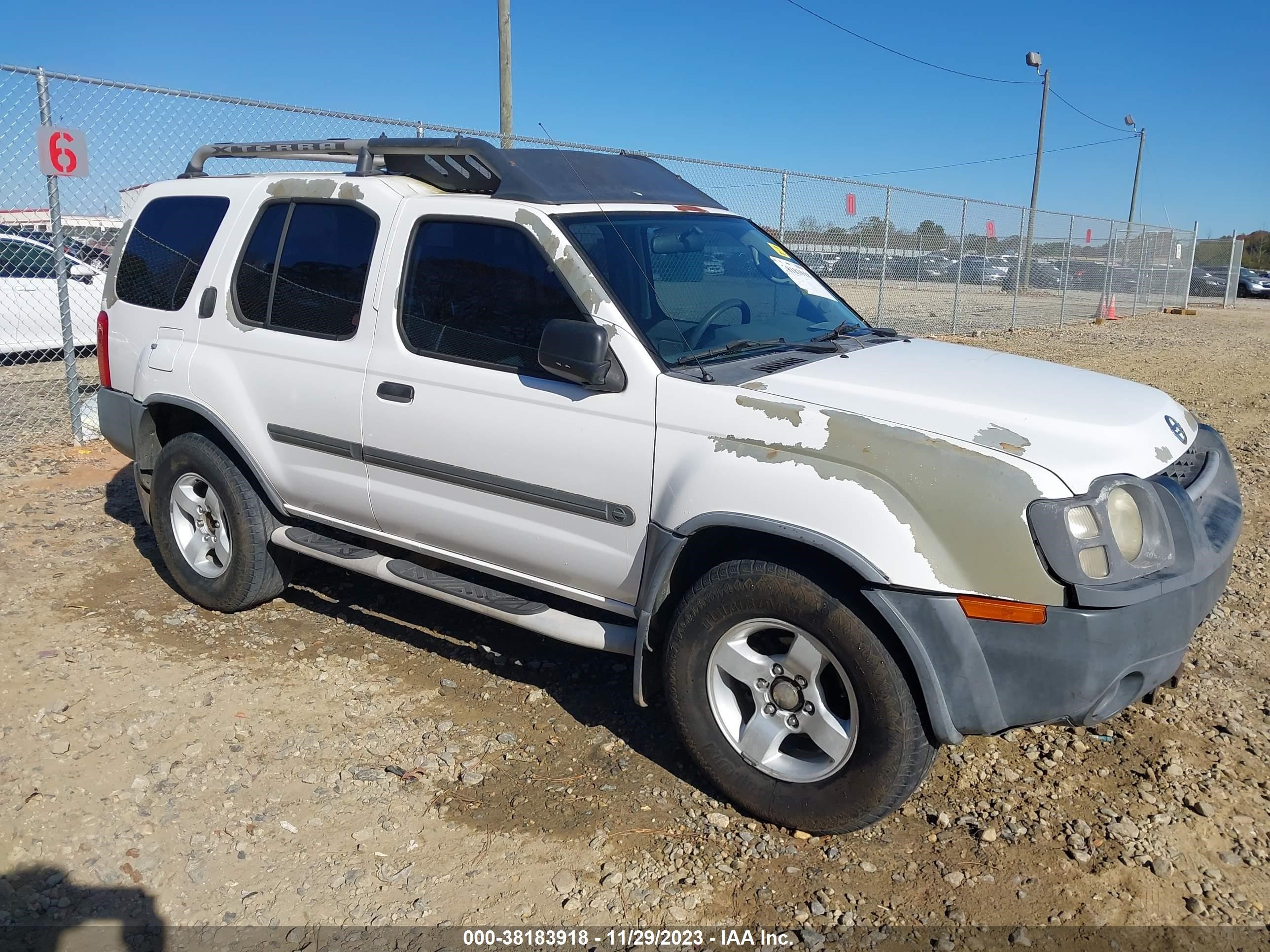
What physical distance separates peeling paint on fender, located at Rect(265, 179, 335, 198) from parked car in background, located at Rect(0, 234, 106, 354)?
7134 mm

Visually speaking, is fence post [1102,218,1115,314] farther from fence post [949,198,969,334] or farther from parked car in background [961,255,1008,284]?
fence post [949,198,969,334]

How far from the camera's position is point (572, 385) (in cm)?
341

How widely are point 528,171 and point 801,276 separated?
136cm

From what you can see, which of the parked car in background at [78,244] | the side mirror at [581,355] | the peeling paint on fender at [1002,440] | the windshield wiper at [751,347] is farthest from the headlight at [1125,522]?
the parked car in background at [78,244]

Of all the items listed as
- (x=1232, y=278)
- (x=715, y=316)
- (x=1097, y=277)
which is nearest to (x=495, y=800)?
(x=715, y=316)

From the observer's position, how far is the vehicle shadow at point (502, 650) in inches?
152

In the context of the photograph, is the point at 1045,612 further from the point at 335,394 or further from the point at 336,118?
the point at 336,118

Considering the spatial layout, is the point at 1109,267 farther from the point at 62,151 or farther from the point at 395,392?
the point at 395,392

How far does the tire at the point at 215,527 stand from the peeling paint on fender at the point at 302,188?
1213 mm

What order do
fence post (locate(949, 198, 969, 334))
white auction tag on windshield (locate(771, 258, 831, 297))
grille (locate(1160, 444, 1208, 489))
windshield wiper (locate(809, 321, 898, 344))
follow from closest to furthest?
grille (locate(1160, 444, 1208, 489))
windshield wiper (locate(809, 321, 898, 344))
white auction tag on windshield (locate(771, 258, 831, 297))
fence post (locate(949, 198, 969, 334))

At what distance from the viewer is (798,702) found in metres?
3.08

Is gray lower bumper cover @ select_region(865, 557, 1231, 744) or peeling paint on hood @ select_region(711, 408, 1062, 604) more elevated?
peeling paint on hood @ select_region(711, 408, 1062, 604)

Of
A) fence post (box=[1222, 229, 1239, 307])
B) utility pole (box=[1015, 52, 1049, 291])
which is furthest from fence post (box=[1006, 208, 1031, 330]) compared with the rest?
fence post (box=[1222, 229, 1239, 307])

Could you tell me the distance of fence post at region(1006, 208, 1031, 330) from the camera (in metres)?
19.7
